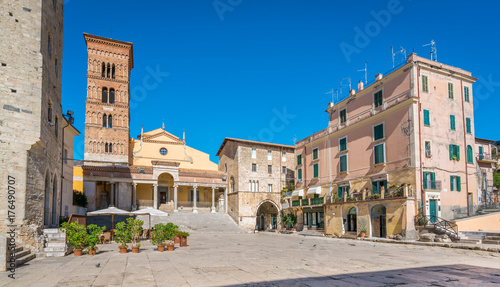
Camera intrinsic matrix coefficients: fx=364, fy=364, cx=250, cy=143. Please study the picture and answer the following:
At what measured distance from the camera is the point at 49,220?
19.8 m

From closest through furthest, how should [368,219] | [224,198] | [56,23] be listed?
[56,23]
[368,219]
[224,198]

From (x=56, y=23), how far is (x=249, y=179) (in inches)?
1228

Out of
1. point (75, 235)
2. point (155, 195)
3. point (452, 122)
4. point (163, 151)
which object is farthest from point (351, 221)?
point (163, 151)

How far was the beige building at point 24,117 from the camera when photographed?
50.1 ft

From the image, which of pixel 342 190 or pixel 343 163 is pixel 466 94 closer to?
pixel 343 163

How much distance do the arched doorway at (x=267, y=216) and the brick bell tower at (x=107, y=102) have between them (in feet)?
64.8

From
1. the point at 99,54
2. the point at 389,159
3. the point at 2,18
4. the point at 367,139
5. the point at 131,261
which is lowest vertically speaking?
the point at 131,261

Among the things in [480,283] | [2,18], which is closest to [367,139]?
[480,283]

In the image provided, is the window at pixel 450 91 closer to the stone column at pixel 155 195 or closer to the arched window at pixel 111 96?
the stone column at pixel 155 195

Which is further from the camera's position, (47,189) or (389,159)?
(389,159)

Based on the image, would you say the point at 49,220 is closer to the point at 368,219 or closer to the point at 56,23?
the point at 56,23

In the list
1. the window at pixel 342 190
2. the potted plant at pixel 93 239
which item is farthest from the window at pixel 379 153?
the potted plant at pixel 93 239

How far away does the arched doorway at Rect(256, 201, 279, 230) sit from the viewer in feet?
164

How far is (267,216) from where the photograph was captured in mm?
51969
